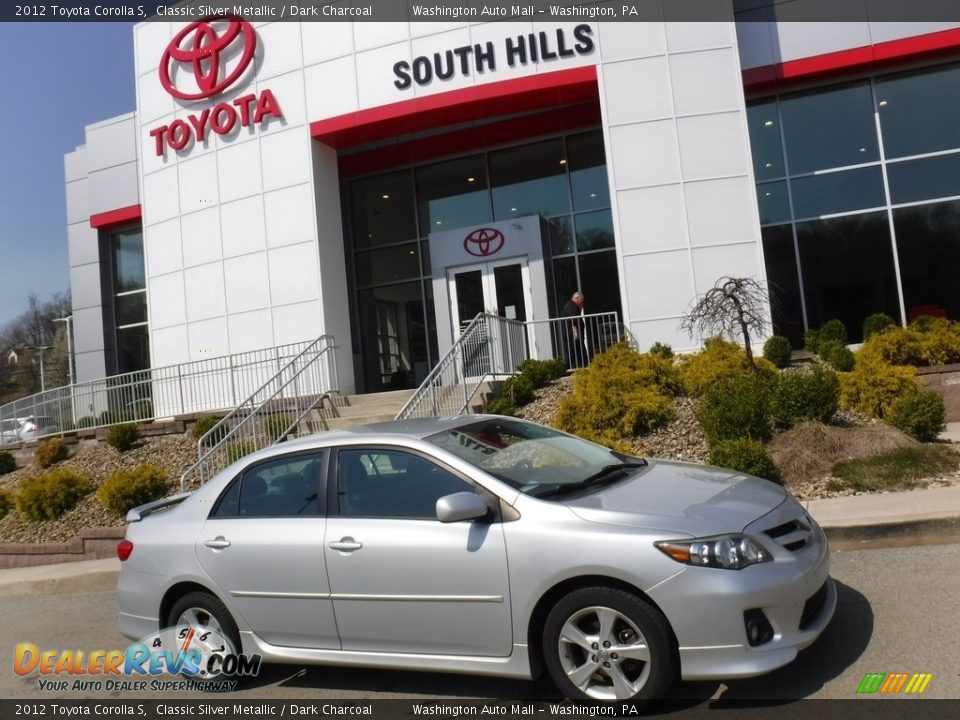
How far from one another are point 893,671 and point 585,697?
1.60m

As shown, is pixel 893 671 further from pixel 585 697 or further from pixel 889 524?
pixel 889 524

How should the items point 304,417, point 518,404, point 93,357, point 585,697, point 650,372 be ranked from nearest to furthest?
point 585,697, point 650,372, point 518,404, point 304,417, point 93,357

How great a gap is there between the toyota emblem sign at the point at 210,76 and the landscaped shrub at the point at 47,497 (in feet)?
29.0

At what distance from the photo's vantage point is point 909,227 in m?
14.8

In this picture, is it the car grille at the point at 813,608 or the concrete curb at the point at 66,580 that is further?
the concrete curb at the point at 66,580

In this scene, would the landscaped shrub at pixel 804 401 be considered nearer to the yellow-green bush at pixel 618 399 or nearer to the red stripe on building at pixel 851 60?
the yellow-green bush at pixel 618 399

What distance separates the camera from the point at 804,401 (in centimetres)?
838

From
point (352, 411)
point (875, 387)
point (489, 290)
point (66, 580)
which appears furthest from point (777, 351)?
point (66, 580)

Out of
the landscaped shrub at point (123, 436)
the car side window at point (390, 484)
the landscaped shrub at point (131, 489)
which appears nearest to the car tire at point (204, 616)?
the car side window at point (390, 484)

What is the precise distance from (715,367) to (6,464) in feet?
48.1

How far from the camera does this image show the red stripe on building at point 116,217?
2102cm

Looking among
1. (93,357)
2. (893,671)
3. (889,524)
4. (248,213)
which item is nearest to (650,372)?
(889,524)

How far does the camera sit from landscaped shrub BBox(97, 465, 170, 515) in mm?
10328

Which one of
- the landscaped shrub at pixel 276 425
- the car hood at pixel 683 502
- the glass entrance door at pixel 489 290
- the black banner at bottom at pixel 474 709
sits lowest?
the black banner at bottom at pixel 474 709
